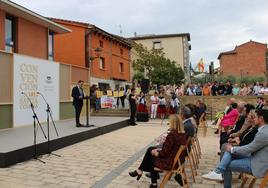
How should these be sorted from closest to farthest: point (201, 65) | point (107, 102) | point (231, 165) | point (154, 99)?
point (231, 165) → point (154, 99) → point (107, 102) → point (201, 65)

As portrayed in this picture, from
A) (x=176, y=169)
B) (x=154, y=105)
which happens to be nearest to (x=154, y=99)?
(x=154, y=105)

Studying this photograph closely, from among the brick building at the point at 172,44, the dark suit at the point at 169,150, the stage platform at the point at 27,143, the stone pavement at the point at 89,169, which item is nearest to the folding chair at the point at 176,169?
the dark suit at the point at 169,150

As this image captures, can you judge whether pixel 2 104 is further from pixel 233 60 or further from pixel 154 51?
pixel 233 60

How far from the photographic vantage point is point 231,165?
4.88 meters

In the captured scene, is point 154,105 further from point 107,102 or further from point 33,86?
point 33,86

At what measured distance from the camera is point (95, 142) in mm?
10836

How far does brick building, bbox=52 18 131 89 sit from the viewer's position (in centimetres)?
2739

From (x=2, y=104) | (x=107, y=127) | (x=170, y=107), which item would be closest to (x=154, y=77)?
(x=170, y=107)

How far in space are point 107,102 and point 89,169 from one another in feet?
48.8

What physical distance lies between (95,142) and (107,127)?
2809 mm

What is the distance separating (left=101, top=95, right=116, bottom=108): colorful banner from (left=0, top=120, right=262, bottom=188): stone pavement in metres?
11.2

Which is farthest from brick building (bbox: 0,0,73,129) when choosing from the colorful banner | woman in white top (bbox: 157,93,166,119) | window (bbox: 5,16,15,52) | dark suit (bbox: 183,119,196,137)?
dark suit (bbox: 183,119,196,137)

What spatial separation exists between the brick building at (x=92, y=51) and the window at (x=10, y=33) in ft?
32.0

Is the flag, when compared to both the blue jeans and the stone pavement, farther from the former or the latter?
the blue jeans
